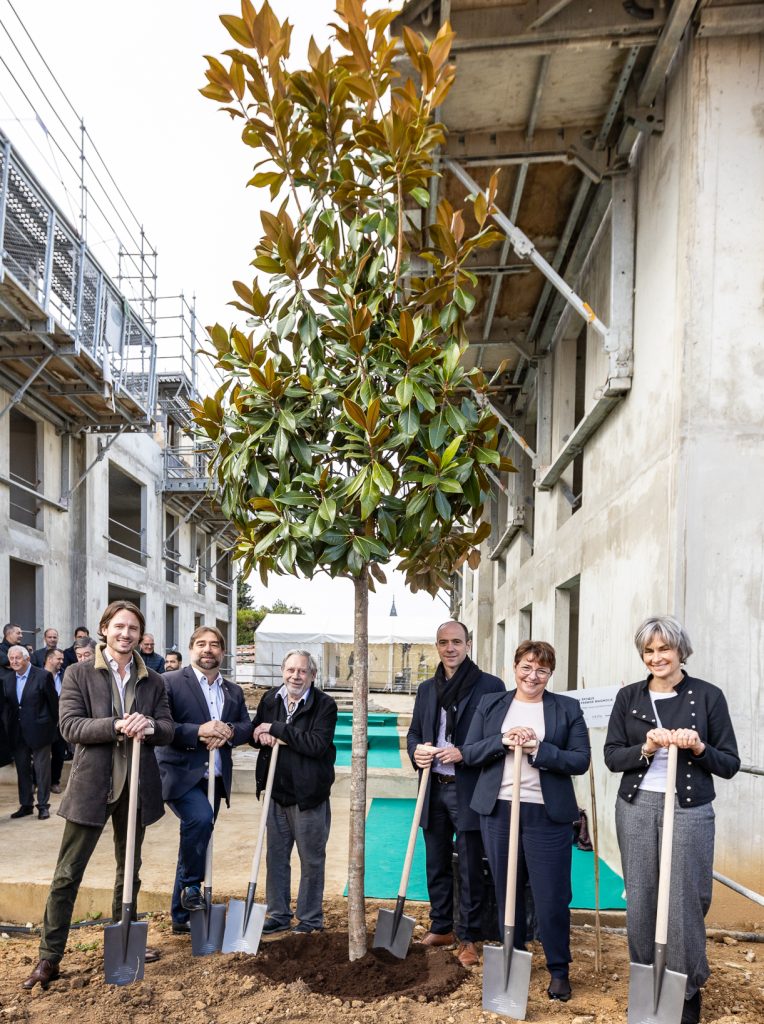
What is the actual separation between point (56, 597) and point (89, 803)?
10.9 meters

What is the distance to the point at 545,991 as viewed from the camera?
13.2ft

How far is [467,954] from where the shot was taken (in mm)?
4410

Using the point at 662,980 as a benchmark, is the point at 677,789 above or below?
above

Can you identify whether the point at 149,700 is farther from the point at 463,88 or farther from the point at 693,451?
the point at 463,88

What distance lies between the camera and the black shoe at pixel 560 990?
3.91m

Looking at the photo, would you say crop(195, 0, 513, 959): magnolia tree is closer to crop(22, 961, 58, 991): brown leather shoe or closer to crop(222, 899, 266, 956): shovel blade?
crop(222, 899, 266, 956): shovel blade

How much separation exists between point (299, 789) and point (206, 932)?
887 mm

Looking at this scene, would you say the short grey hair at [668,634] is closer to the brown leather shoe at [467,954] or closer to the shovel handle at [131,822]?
the brown leather shoe at [467,954]

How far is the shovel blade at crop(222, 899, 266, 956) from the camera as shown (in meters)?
4.37

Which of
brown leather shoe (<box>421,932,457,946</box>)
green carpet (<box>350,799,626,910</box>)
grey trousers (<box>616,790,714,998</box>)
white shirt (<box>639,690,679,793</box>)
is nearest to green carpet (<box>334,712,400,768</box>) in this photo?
green carpet (<box>350,799,626,910</box>)

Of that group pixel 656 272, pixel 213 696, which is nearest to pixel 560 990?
pixel 213 696

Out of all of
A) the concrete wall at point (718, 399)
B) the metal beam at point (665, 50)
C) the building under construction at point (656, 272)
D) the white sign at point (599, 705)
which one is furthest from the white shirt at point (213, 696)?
the metal beam at point (665, 50)

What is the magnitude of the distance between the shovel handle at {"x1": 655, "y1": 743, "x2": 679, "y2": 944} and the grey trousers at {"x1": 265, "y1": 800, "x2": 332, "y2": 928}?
2.14 metres

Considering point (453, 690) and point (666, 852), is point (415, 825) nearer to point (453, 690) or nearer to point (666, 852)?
point (453, 690)
